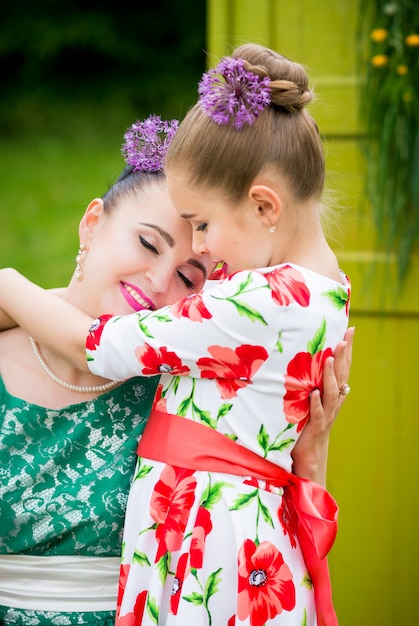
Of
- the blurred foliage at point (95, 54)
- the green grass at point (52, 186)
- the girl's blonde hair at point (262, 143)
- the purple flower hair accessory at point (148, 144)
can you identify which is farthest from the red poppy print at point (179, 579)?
the blurred foliage at point (95, 54)

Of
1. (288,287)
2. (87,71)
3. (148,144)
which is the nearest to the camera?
(288,287)

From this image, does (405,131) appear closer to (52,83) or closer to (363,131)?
(363,131)

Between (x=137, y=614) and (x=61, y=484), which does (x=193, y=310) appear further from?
(x=137, y=614)

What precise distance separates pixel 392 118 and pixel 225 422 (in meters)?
1.55

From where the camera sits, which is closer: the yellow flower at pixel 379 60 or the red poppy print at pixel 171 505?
the red poppy print at pixel 171 505

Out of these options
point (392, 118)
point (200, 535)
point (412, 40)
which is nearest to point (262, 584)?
point (200, 535)

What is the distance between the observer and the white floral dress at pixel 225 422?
1.58 m

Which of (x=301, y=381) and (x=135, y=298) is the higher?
(x=135, y=298)

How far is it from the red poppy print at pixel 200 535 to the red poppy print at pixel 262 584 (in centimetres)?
6

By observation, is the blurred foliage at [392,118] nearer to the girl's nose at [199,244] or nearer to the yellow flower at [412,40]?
the yellow flower at [412,40]

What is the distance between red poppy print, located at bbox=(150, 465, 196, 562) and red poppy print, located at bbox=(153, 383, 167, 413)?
11 cm

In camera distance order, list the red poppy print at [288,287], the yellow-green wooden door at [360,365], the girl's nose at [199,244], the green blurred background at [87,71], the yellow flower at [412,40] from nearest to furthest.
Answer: the red poppy print at [288,287]
the girl's nose at [199,244]
the yellow flower at [412,40]
the yellow-green wooden door at [360,365]
the green blurred background at [87,71]

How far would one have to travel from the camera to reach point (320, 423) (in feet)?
5.78

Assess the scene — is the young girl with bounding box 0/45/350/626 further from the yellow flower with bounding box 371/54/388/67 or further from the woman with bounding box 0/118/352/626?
the yellow flower with bounding box 371/54/388/67
